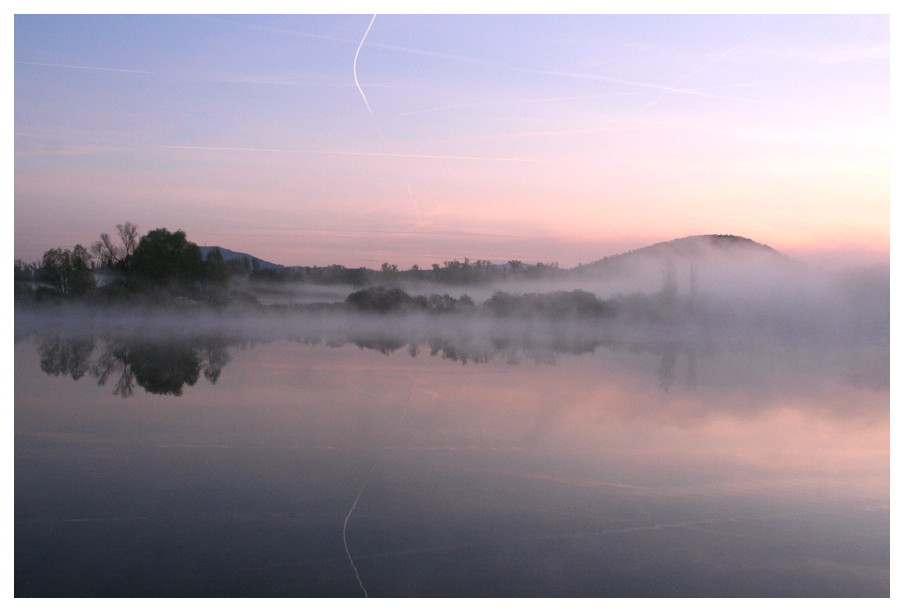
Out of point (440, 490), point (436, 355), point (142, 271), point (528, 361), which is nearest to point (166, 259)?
point (142, 271)

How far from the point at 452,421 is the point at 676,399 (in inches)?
169

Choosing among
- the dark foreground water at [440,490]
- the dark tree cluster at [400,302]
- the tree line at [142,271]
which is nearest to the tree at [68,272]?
the tree line at [142,271]

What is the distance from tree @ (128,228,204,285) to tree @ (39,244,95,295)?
221 centimetres

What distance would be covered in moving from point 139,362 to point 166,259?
2516 centimetres

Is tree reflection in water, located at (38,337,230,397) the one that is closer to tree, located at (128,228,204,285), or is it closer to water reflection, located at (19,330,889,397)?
water reflection, located at (19,330,889,397)

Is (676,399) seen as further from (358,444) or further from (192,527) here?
(192,527)

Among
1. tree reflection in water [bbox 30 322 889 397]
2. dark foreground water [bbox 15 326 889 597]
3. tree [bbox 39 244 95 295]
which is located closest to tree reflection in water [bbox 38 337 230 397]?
tree reflection in water [bbox 30 322 889 397]

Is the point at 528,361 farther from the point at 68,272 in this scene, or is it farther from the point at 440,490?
the point at 68,272

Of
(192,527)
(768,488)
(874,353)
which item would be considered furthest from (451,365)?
(874,353)

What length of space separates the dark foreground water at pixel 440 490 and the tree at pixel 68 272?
27.8 metres

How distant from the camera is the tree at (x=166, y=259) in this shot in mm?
38062

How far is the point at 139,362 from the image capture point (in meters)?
15.1

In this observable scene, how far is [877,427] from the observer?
31.5 ft

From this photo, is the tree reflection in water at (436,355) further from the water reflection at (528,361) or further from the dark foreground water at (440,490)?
the dark foreground water at (440,490)
